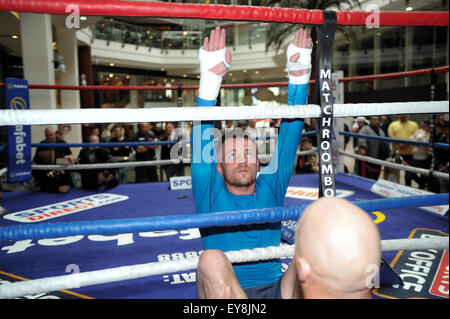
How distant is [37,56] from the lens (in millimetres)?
6773

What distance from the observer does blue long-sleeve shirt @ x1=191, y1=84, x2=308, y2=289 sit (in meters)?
1.28

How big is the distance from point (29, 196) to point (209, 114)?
2.94 metres

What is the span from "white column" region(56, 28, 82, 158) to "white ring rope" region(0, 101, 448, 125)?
28.2 feet

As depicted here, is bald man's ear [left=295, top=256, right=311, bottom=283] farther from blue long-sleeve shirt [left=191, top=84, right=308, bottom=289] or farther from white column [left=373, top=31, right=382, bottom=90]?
white column [left=373, top=31, right=382, bottom=90]

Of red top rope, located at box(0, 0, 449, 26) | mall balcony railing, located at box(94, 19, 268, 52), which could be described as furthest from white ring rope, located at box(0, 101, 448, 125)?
mall balcony railing, located at box(94, 19, 268, 52)

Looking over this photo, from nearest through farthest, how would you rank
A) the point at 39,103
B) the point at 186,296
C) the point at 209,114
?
1. the point at 209,114
2. the point at 186,296
3. the point at 39,103

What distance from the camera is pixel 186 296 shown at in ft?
4.76

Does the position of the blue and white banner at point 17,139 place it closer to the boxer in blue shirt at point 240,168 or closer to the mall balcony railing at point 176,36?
the boxer in blue shirt at point 240,168

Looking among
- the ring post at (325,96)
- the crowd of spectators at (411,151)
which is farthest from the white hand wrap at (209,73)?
the crowd of spectators at (411,151)

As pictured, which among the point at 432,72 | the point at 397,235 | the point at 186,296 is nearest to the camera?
the point at 186,296

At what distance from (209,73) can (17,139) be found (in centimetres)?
259

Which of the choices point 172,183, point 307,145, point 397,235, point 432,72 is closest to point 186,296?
point 397,235

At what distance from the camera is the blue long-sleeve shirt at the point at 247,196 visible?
1281 mm

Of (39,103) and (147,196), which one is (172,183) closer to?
(147,196)
